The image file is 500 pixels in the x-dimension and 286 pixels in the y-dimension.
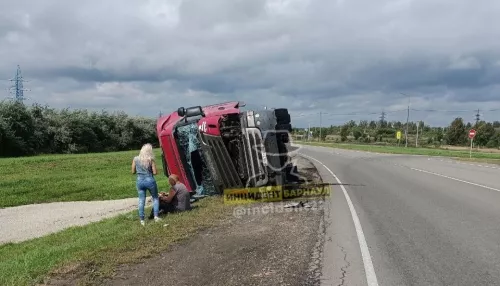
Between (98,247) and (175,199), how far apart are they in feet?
11.8

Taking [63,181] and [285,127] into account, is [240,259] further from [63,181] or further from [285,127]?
[63,181]

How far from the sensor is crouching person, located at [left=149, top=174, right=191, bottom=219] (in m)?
11.4

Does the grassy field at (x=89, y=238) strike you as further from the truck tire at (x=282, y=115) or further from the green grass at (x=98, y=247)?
the truck tire at (x=282, y=115)

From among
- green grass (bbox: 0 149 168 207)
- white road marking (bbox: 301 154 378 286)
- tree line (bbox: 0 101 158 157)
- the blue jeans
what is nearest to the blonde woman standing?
the blue jeans

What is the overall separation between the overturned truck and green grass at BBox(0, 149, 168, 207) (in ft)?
19.9

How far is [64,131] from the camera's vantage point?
47.2 metres

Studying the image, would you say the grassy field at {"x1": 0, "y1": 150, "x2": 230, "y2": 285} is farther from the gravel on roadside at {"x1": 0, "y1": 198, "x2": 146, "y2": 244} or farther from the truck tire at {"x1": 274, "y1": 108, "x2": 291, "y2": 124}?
the truck tire at {"x1": 274, "y1": 108, "x2": 291, "y2": 124}

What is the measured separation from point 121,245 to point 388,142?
9195 centimetres

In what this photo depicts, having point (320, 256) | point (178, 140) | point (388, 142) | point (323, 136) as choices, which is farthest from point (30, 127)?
point (323, 136)

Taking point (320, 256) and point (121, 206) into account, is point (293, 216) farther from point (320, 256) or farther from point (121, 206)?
point (121, 206)

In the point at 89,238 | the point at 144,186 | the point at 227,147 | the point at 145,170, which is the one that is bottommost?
the point at 89,238

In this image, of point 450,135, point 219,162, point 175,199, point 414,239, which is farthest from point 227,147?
point 450,135

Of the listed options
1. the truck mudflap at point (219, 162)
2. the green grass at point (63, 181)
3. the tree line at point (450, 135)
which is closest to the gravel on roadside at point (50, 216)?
the green grass at point (63, 181)

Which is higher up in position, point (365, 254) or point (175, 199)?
point (175, 199)
